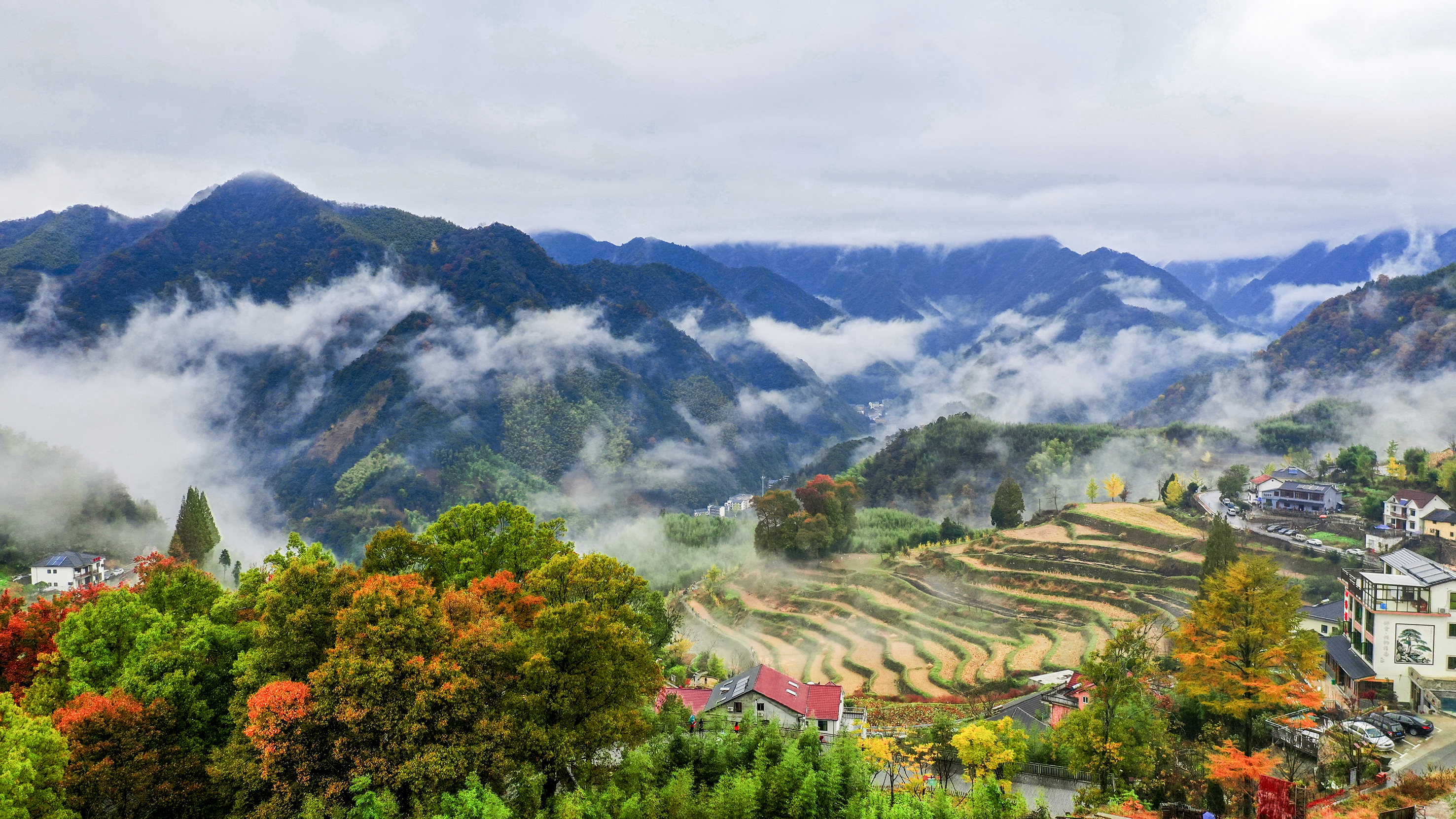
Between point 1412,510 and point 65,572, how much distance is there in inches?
3512

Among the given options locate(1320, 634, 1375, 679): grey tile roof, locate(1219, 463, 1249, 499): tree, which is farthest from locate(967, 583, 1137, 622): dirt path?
locate(1219, 463, 1249, 499): tree

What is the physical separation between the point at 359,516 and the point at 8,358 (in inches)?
2552

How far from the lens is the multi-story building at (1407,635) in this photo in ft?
96.0

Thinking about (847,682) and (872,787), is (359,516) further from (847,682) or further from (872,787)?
(872,787)

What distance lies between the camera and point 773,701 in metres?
30.6

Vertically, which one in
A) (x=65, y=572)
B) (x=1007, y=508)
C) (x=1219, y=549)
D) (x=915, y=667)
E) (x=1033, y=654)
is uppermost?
(x=1219, y=549)

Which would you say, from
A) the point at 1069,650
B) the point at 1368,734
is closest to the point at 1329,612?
the point at 1069,650

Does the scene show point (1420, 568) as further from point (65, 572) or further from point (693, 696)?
point (65, 572)

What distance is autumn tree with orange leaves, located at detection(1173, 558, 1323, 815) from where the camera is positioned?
24438 mm

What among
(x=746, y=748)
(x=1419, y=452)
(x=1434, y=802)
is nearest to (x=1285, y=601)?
(x=1434, y=802)

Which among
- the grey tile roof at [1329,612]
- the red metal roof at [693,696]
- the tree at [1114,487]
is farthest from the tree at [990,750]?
the tree at [1114,487]

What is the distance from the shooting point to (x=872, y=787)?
20.0 metres

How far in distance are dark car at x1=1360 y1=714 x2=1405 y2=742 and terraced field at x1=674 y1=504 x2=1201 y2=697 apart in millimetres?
13691

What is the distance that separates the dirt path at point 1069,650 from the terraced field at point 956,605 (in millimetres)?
87
